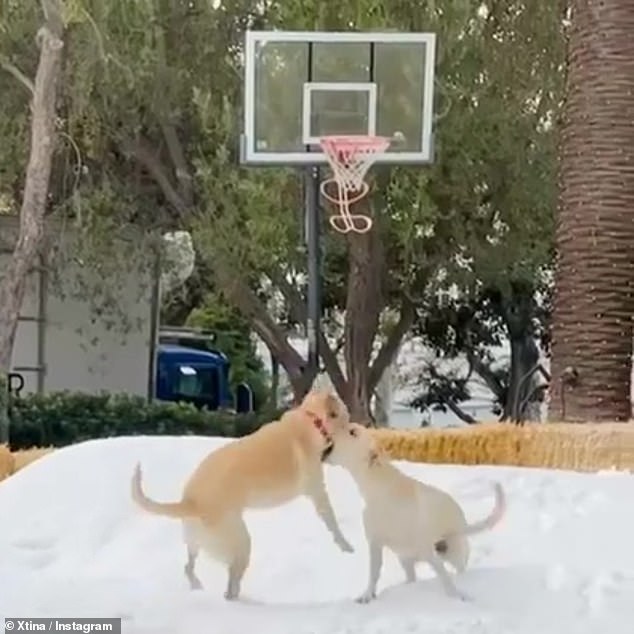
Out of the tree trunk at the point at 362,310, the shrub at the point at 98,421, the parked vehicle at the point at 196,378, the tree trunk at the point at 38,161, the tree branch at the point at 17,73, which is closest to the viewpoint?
the tree trunk at the point at 38,161

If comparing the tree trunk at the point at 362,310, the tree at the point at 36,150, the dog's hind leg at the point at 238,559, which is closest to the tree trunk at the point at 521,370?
the tree trunk at the point at 362,310

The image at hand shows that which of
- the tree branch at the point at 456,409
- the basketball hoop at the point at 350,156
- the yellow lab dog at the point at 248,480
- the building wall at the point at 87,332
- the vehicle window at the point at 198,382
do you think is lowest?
the tree branch at the point at 456,409

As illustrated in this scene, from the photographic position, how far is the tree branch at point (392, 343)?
4918 mm

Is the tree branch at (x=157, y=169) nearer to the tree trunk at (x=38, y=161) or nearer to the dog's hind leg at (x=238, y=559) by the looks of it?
the tree trunk at (x=38, y=161)

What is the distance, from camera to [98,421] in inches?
179

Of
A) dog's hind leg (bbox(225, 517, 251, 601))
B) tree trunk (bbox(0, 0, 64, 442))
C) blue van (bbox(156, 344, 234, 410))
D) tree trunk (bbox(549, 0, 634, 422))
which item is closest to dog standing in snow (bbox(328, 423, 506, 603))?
dog's hind leg (bbox(225, 517, 251, 601))

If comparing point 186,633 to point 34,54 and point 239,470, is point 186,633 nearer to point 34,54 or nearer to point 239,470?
point 239,470

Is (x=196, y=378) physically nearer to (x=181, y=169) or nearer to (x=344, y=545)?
(x=181, y=169)

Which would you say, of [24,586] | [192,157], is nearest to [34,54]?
[192,157]

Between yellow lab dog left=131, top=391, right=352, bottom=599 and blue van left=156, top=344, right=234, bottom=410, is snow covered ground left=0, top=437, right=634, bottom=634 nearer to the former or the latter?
yellow lab dog left=131, top=391, right=352, bottom=599

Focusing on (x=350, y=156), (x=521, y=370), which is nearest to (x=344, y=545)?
(x=350, y=156)

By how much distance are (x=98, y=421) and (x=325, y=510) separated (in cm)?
343

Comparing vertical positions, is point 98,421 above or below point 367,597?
below

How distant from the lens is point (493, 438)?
2158 mm
